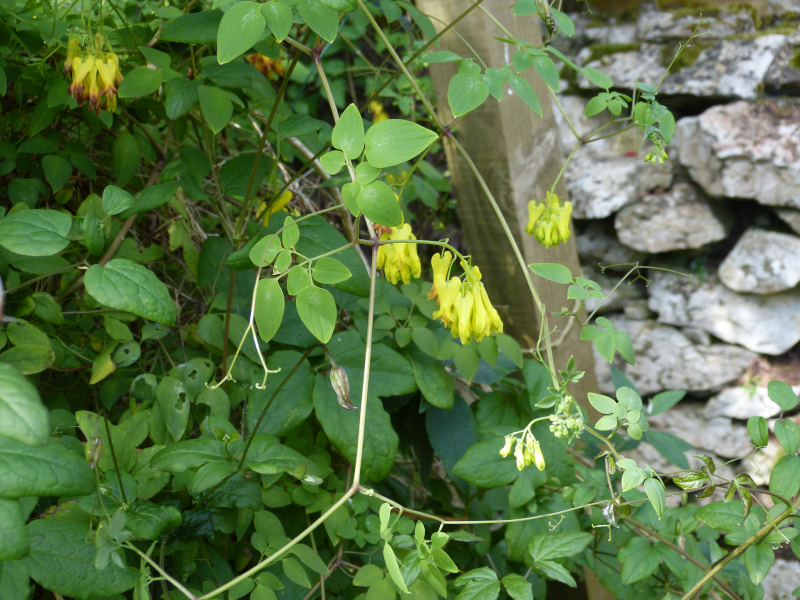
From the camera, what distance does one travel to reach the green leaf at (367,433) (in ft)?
2.60

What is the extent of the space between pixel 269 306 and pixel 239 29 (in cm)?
27

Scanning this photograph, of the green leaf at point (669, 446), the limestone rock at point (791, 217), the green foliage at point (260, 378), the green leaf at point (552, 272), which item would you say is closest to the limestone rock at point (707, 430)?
the limestone rock at point (791, 217)

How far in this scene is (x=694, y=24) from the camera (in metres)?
1.74

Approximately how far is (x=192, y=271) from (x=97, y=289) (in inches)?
17.5

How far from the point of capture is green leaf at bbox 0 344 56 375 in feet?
2.24

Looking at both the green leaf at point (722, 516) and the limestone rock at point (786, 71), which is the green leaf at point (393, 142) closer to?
the green leaf at point (722, 516)

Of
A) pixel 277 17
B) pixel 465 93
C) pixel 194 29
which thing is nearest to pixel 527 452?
pixel 465 93

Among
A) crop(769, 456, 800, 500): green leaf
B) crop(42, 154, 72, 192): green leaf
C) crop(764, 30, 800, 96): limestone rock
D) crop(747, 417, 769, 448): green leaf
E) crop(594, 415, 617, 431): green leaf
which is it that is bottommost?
crop(769, 456, 800, 500): green leaf

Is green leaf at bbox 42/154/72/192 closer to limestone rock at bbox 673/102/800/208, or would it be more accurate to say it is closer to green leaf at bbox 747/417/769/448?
green leaf at bbox 747/417/769/448

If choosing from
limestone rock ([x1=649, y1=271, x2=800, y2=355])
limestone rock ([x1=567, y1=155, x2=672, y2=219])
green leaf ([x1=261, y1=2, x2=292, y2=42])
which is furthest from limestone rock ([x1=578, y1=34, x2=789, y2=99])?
green leaf ([x1=261, y1=2, x2=292, y2=42])

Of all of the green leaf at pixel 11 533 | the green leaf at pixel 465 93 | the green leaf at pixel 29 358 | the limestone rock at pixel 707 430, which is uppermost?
Answer: the green leaf at pixel 465 93

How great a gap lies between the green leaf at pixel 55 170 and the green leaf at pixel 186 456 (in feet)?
1.61

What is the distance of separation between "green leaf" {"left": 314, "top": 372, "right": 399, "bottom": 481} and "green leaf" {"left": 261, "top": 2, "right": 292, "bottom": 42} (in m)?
0.48

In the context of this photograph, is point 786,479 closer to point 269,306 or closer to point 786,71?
point 269,306
